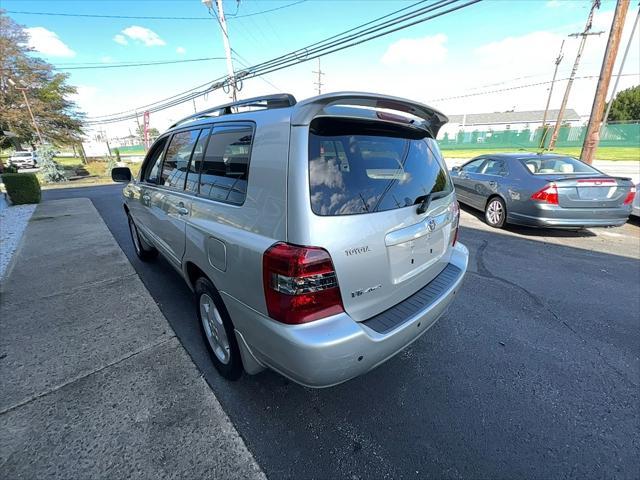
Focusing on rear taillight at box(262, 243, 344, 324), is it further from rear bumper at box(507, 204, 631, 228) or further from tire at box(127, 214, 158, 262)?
rear bumper at box(507, 204, 631, 228)

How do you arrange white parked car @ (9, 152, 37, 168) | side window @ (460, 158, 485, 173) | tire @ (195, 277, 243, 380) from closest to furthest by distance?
tire @ (195, 277, 243, 380)
side window @ (460, 158, 485, 173)
white parked car @ (9, 152, 37, 168)

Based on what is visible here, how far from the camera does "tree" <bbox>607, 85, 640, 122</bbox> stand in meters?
47.9

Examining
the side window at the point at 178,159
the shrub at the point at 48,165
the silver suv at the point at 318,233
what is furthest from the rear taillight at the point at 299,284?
the shrub at the point at 48,165

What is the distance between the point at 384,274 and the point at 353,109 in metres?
0.96

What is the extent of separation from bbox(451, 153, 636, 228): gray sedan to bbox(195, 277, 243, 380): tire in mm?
5657

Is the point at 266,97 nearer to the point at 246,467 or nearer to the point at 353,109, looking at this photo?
the point at 353,109

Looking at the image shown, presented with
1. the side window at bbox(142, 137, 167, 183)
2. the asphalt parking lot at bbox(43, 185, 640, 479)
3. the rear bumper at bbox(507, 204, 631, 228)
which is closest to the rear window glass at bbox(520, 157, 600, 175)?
the rear bumper at bbox(507, 204, 631, 228)

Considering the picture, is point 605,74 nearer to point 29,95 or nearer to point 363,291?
point 363,291

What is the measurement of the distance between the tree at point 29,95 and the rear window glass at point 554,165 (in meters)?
40.5

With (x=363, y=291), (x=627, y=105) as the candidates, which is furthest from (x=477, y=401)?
(x=627, y=105)

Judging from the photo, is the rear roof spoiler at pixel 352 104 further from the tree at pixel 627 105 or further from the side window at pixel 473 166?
the tree at pixel 627 105

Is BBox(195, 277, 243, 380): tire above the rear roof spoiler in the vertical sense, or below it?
below

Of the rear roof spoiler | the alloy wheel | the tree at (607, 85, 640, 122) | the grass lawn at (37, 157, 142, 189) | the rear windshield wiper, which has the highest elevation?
the tree at (607, 85, 640, 122)

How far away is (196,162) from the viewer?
92.0 inches
